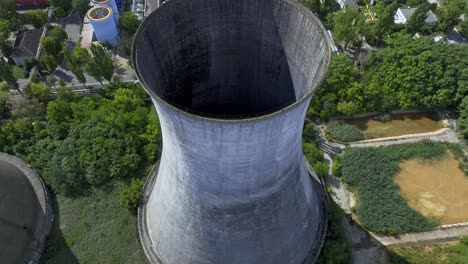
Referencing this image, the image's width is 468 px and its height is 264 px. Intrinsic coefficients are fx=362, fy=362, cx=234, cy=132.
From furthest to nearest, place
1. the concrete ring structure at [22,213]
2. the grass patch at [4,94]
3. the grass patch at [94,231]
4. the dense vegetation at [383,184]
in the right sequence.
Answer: the grass patch at [4,94] → the dense vegetation at [383,184] → the grass patch at [94,231] → the concrete ring structure at [22,213]

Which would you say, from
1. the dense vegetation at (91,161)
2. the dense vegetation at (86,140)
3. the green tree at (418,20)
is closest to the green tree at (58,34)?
the dense vegetation at (91,161)

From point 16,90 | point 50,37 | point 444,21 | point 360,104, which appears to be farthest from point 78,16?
point 444,21

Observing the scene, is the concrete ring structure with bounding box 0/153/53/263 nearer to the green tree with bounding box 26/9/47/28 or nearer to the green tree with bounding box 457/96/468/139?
the green tree with bounding box 26/9/47/28

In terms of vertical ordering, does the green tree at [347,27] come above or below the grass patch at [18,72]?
above

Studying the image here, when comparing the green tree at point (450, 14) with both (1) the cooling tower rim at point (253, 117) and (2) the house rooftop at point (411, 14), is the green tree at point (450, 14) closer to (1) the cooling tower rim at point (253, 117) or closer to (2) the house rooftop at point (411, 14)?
(2) the house rooftop at point (411, 14)

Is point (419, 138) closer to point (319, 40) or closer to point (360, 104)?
point (360, 104)

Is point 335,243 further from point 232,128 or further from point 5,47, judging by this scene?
point 5,47

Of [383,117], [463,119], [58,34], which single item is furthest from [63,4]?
[463,119]
